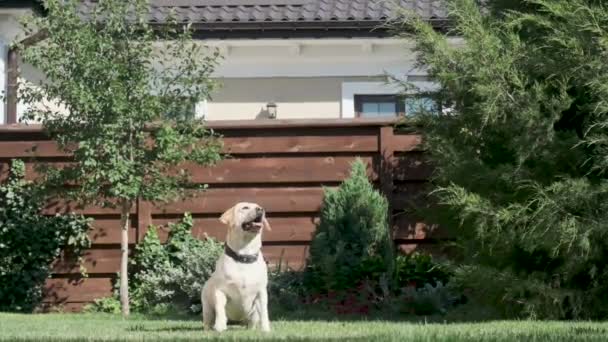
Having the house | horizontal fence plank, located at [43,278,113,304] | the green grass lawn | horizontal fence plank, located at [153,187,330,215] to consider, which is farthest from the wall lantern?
the green grass lawn

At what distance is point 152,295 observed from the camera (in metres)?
12.6

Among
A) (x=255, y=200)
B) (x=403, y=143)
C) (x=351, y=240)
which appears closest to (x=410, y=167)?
(x=403, y=143)

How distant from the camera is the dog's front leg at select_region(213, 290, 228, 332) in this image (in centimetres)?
845

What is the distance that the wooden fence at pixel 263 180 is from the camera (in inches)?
512

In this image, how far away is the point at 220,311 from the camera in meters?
8.50

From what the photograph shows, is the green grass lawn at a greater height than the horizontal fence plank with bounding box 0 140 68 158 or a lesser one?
lesser

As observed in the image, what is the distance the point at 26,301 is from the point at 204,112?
4.49 metres

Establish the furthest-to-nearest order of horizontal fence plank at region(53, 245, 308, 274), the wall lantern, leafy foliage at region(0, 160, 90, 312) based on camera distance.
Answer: the wall lantern, horizontal fence plank at region(53, 245, 308, 274), leafy foliage at region(0, 160, 90, 312)

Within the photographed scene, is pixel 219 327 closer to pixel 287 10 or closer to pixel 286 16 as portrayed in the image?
pixel 286 16

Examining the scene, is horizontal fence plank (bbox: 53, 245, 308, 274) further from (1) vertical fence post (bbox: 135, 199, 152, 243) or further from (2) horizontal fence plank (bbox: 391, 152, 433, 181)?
(2) horizontal fence plank (bbox: 391, 152, 433, 181)

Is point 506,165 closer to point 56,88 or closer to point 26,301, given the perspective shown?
point 56,88

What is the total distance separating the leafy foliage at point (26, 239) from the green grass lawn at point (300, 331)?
1962 millimetres

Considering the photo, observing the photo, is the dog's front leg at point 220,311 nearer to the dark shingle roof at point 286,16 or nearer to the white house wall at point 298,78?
the dark shingle roof at point 286,16

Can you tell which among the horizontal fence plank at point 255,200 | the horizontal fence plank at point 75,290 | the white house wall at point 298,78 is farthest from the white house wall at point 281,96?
the horizontal fence plank at point 75,290
